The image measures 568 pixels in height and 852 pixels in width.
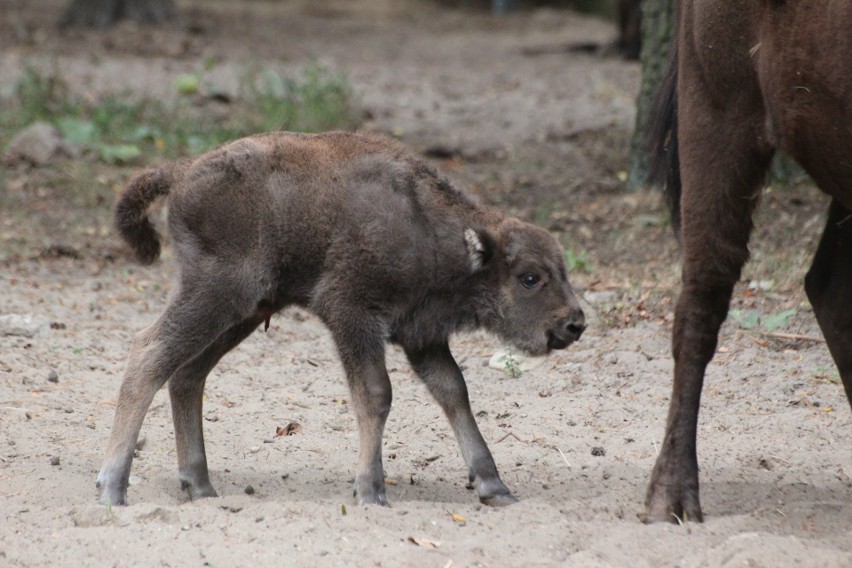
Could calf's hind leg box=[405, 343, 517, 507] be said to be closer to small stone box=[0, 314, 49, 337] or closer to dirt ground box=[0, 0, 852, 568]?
dirt ground box=[0, 0, 852, 568]

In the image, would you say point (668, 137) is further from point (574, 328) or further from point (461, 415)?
point (461, 415)

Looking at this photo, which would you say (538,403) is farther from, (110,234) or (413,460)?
(110,234)

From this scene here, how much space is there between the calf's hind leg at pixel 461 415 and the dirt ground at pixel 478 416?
0.42ft

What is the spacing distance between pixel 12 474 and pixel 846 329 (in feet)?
11.7

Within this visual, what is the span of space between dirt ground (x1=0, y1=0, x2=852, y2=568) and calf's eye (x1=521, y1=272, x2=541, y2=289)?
0.86 m

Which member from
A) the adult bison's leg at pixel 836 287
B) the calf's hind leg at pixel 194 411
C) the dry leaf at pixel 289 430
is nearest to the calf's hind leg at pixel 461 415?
the calf's hind leg at pixel 194 411

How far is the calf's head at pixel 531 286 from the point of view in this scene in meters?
4.78

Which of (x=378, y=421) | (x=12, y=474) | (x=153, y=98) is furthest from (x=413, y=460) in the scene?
(x=153, y=98)

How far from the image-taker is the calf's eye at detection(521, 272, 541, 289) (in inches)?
188

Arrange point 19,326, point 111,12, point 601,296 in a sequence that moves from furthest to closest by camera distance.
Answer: point 111,12 < point 601,296 < point 19,326

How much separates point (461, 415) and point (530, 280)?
64 cm

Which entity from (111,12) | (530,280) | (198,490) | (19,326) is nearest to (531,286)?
(530,280)

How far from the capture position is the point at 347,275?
180 inches

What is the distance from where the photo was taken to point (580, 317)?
4805 mm
